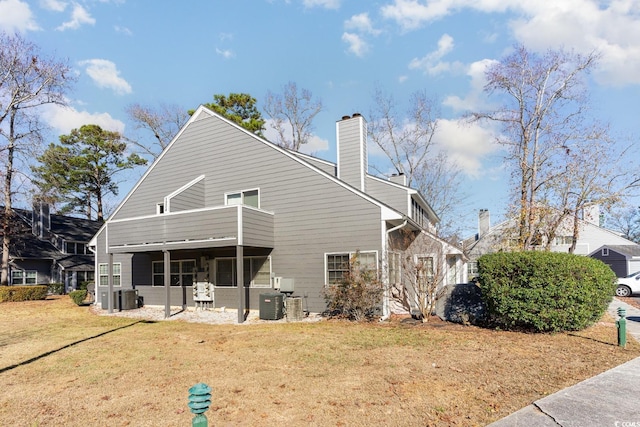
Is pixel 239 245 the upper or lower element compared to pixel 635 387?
upper

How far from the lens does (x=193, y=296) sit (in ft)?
49.4

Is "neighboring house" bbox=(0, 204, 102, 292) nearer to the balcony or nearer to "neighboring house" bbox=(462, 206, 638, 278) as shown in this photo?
the balcony

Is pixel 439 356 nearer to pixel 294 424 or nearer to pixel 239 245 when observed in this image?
pixel 294 424

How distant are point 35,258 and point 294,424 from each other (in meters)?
30.2

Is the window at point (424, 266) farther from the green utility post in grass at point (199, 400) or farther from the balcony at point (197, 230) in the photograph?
the green utility post in grass at point (199, 400)

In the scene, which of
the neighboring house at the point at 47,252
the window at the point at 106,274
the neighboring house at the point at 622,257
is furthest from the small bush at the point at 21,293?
the neighboring house at the point at 622,257

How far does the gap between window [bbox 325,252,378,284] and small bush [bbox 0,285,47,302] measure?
18.8m

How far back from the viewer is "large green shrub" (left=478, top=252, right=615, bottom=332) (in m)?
8.40

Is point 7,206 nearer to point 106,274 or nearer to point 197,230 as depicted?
point 106,274

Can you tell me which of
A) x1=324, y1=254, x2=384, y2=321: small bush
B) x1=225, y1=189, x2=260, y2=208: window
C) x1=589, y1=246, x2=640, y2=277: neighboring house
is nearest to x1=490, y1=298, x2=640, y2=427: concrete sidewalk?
x1=324, y1=254, x2=384, y2=321: small bush

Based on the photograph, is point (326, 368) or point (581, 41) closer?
point (326, 368)

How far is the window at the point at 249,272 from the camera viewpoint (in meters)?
13.8

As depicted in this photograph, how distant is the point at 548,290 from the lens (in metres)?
8.41

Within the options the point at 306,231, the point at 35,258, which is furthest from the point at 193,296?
the point at 35,258
